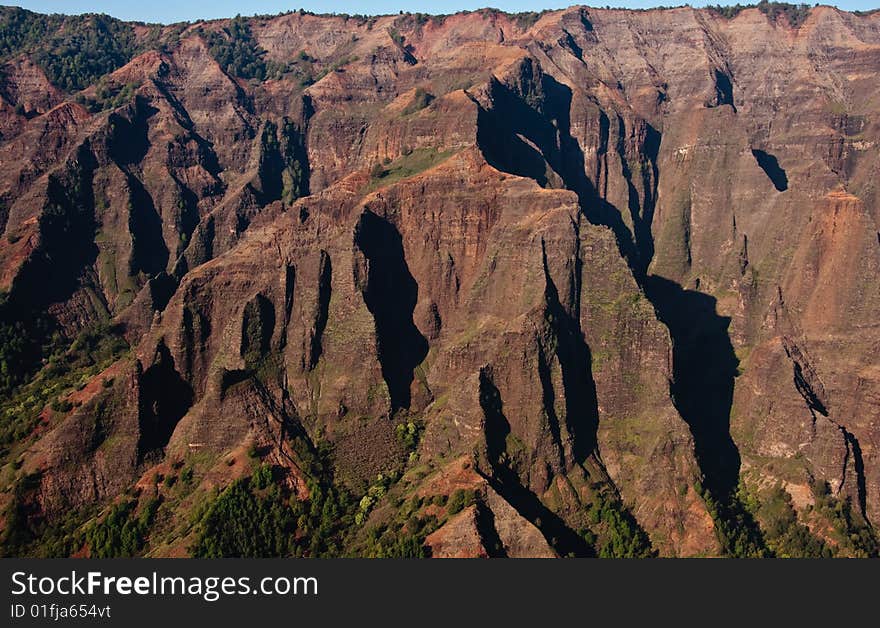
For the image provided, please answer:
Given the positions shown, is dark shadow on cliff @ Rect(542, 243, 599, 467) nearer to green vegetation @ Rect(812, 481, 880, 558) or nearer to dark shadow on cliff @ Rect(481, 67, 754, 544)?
dark shadow on cliff @ Rect(481, 67, 754, 544)

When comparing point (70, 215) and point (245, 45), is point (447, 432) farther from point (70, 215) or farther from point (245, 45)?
point (245, 45)

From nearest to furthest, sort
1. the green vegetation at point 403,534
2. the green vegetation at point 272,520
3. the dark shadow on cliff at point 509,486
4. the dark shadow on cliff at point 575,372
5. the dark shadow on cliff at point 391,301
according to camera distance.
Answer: the green vegetation at point 403,534 < the green vegetation at point 272,520 < the dark shadow on cliff at point 509,486 < the dark shadow on cliff at point 575,372 < the dark shadow on cliff at point 391,301

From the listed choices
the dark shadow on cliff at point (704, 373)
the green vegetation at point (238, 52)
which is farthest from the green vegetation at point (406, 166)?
the green vegetation at point (238, 52)

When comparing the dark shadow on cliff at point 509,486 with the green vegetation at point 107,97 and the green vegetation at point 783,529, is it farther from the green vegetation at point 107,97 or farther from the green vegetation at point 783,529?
the green vegetation at point 107,97

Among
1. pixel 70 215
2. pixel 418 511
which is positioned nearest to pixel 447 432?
pixel 418 511

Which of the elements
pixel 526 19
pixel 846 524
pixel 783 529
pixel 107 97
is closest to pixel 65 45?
pixel 107 97
